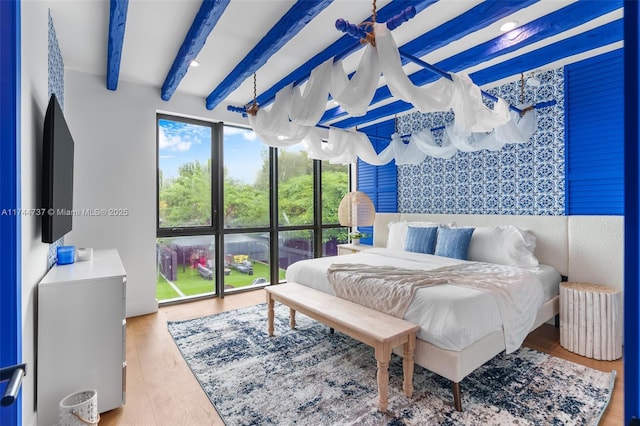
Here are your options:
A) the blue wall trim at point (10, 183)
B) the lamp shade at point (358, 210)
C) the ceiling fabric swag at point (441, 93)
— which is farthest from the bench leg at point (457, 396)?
the lamp shade at point (358, 210)

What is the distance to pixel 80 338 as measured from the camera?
6.11 ft

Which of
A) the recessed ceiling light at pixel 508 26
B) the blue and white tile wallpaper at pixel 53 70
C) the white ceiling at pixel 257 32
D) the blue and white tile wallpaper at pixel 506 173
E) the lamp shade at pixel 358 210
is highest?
the white ceiling at pixel 257 32

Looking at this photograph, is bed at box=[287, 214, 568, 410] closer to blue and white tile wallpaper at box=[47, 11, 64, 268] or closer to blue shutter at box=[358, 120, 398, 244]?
blue shutter at box=[358, 120, 398, 244]

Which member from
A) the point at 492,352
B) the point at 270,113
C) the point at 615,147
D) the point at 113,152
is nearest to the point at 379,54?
the point at 270,113

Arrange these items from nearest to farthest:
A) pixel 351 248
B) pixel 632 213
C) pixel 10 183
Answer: pixel 632 213
pixel 10 183
pixel 351 248

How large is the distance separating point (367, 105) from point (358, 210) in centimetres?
293

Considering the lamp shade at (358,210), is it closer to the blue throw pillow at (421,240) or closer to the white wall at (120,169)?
the blue throw pillow at (421,240)

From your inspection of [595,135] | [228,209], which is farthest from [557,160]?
[228,209]

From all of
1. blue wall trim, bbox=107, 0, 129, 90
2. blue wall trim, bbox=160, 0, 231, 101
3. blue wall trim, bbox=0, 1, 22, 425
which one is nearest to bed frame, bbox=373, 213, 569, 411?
blue wall trim, bbox=0, 1, 22, 425

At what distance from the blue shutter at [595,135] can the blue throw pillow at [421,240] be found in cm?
135

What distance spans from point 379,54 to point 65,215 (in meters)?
2.49

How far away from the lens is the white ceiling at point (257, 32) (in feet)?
7.21

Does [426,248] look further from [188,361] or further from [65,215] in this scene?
[65,215]

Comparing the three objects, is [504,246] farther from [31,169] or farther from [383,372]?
[31,169]
